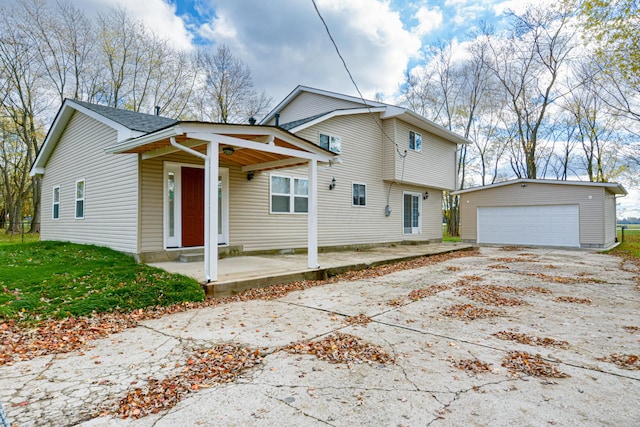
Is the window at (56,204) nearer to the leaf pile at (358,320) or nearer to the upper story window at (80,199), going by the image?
the upper story window at (80,199)

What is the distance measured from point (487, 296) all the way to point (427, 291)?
0.95 metres

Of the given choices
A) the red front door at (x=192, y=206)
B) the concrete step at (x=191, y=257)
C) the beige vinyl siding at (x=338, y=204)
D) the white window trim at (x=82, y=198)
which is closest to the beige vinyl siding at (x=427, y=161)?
the beige vinyl siding at (x=338, y=204)

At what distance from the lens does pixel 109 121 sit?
833 cm

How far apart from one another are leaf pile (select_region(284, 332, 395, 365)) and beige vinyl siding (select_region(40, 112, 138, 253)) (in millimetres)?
5512

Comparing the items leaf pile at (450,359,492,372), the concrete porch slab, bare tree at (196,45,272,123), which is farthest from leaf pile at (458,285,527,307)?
bare tree at (196,45,272,123)

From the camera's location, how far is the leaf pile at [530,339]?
361 cm

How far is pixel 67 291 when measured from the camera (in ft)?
17.3

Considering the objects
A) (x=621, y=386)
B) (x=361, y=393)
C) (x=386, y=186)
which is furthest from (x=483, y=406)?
(x=386, y=186)

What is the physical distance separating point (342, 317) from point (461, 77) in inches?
934

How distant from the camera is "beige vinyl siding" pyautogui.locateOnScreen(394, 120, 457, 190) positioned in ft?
43.7

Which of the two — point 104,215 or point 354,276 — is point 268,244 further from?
point 104,215

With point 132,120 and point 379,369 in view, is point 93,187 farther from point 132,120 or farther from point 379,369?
point 379,369

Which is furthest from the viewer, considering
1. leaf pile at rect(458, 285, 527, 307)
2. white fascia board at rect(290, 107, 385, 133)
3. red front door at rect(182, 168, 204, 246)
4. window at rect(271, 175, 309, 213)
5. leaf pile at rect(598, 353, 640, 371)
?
white fascia board at rect(290, 107, 385, 133)

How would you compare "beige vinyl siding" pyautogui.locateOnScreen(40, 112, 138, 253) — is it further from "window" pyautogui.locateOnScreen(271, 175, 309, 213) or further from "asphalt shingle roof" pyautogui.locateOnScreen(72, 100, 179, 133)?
"window" pyautogui.locateOnScreen(271, 175, 309, 213)
